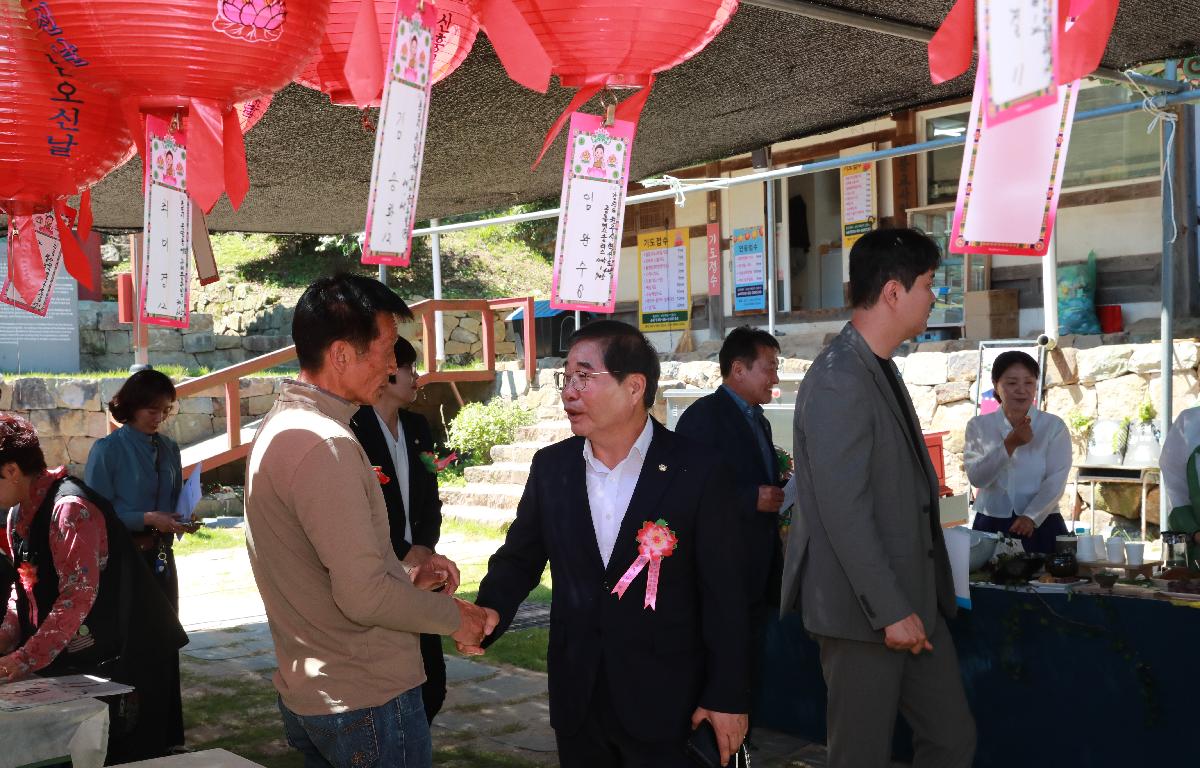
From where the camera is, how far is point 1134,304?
10289 mm

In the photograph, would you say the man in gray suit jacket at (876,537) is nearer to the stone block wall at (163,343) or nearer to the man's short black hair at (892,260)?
the man's short black hair at (892,260)

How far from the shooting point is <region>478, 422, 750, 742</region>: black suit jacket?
8.30 ft

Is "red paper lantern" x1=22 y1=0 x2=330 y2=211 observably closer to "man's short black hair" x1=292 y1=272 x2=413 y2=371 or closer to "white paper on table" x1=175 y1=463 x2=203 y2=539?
"man's short black hair" x1=292 y1=272 x2=413 y2=371

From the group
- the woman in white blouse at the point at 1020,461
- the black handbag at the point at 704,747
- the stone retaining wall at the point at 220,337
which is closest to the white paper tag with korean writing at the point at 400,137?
the black handbag at the point at 704,747

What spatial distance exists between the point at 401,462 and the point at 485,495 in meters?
7.72

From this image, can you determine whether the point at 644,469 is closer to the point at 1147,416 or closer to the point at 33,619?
the point at 33,619

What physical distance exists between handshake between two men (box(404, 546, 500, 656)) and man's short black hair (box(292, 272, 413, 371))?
586 millimetres

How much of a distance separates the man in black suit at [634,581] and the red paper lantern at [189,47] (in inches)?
39.3

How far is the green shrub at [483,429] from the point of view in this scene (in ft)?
43.3

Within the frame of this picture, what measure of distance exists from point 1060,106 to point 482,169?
459cm

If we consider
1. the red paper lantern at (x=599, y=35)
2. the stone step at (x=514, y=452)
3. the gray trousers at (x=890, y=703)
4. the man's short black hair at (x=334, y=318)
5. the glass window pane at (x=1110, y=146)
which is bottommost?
the stone step at (x=514, y=452)

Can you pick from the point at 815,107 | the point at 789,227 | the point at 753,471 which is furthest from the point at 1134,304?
the point at 753,471

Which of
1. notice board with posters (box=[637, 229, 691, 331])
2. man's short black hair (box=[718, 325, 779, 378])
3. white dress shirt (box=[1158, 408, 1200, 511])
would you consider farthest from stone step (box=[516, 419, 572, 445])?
white dress shirt (box=[1158, 408, 1200, 511])

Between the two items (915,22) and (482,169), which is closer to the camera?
(915,22)
